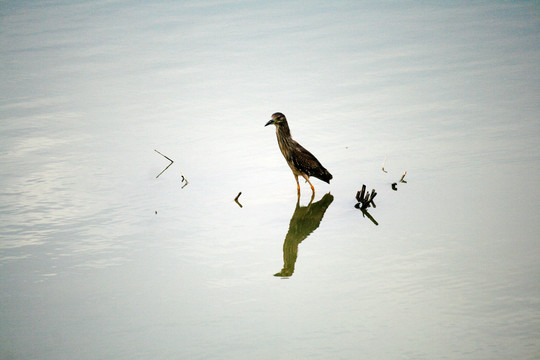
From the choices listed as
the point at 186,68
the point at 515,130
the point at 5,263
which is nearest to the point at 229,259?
the point at 5,263

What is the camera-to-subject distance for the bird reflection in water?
625 cm

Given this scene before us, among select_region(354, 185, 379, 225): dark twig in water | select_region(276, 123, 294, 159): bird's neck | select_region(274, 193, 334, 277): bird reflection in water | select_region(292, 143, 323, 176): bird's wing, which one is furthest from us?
select_region(276, 123, 294, 159): bird's neck

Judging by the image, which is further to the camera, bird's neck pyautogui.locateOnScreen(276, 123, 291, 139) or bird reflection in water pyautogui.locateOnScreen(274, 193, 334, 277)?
bird's neck pyautogui.locateOnScreen(276, 123, 291, 139)

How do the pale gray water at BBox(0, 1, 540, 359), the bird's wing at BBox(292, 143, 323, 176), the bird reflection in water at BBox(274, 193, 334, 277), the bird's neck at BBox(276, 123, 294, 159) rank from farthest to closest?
the bird's neck at BBox(276, 123, 294, 159) → the bird's wing at BBox(292, 143, 323, 176) → the bird reflection in water at BBox(274, 193, 334, 277) → the pale gray water at BBox(0, 1, 540, 359)

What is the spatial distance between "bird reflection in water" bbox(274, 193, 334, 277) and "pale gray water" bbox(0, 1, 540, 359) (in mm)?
49

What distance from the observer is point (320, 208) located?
7.56 metres

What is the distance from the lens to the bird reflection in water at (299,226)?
6.25 metres

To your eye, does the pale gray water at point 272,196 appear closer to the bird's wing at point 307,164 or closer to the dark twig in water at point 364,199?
the dark twig in water at point 364,199

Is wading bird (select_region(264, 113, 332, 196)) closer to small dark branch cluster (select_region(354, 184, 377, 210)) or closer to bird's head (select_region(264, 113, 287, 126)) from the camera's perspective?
bird's head (select_region(264, 113, 287, 126))

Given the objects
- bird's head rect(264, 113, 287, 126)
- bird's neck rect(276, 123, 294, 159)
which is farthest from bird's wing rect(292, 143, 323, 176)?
bird's head rect(264, 113, 287, 126)

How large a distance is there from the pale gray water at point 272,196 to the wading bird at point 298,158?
276mm

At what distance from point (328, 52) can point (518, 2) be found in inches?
234

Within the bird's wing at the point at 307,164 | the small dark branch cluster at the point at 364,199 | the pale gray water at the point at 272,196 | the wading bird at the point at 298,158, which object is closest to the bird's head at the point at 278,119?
the wading bird at the point at 298,158

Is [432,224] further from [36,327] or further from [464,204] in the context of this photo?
[36,327]
